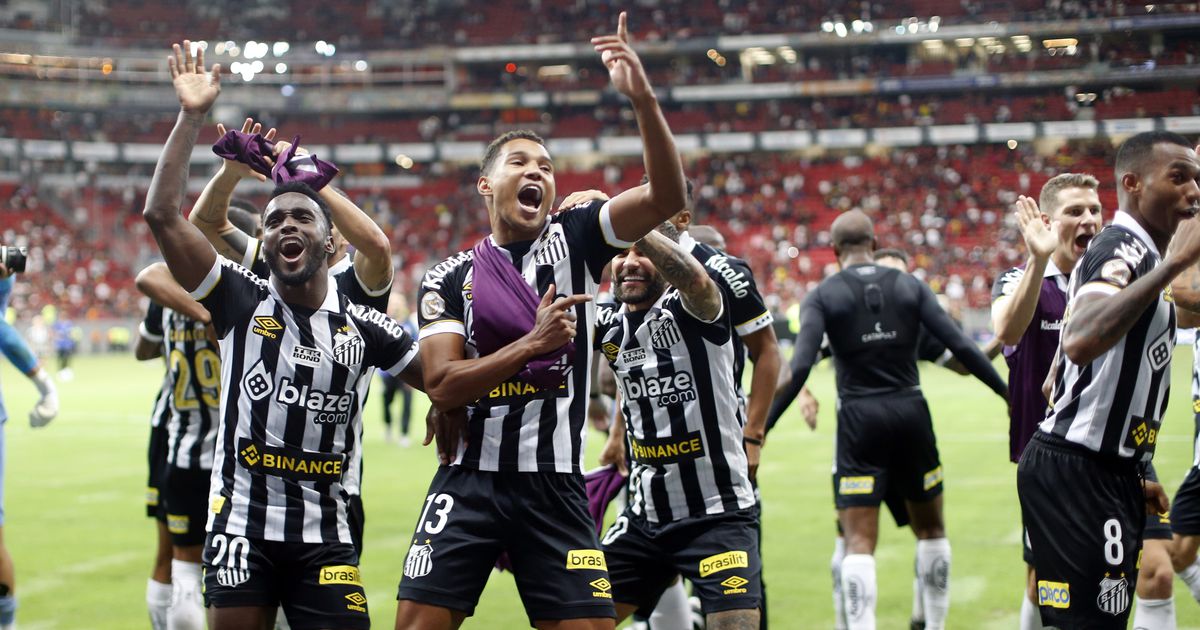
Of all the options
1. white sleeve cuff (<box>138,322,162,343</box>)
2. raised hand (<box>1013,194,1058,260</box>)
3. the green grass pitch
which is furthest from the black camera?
raised hand (<box>1013,194,1058,260</box>)

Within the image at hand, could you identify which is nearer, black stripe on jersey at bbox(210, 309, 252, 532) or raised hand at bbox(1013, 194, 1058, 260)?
black stripe on jersey at bbox(210, 309, 252, 532)

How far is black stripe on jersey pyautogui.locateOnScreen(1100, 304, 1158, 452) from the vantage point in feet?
14.9

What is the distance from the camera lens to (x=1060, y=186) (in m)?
6.12

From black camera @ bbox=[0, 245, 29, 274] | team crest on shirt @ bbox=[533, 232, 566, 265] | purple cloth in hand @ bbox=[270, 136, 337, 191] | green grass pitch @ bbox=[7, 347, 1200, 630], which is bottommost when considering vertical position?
green grass pitch @ bbox=[7, 347, 1200, 630]

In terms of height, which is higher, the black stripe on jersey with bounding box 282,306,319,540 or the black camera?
the black camera

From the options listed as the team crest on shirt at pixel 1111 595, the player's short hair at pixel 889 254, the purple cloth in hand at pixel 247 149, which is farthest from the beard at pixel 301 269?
the player's short hair at pixel 889 254

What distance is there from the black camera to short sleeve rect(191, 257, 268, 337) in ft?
7.30

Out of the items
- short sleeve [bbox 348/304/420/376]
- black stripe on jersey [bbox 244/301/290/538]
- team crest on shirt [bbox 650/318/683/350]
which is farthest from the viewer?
team crest on shirt [bbox 650/318/683/350]

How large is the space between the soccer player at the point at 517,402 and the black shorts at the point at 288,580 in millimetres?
293

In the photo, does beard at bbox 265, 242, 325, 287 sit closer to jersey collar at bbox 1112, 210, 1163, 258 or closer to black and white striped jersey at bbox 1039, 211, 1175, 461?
black and white striped jersey at bbox 1039, 211, 1175, 461

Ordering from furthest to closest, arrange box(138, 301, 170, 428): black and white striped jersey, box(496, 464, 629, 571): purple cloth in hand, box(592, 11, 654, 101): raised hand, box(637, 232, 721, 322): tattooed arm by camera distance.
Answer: box(138, 301, 170, 428): black and white striped jersey, box(496, 464, 629, 571): purple cloth in hand, box(637, 232, 721, 322): tattooed arm, box(592, 11, 654, 101): raised hand

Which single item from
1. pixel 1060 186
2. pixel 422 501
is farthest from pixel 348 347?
pixel 422 501

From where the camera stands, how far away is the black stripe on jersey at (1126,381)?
4.54 metres

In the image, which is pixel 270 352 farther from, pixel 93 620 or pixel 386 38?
pixel 386 38
